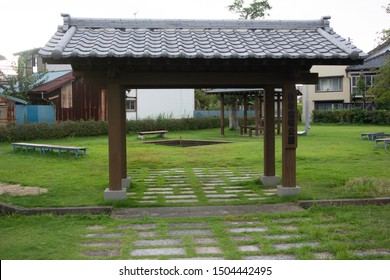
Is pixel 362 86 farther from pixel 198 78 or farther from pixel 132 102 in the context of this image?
pixel 198 78

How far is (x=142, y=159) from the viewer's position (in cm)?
1551

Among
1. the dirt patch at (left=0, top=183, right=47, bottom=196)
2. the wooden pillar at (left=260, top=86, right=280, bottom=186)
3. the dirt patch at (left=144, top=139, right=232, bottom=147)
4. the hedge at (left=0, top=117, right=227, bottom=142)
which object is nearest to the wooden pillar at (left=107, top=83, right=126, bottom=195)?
the dirt patch at (left=0, top=183, right=47, bottom=196)

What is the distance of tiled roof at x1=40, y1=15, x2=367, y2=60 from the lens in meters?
7.38

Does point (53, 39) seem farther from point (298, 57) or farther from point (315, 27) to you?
point (315, 27)

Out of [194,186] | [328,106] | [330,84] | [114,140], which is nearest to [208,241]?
[114,140]

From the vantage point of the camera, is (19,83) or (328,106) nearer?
(19,83)

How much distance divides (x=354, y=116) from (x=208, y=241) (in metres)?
35.4

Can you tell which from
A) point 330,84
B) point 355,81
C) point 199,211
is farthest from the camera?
point 330,84

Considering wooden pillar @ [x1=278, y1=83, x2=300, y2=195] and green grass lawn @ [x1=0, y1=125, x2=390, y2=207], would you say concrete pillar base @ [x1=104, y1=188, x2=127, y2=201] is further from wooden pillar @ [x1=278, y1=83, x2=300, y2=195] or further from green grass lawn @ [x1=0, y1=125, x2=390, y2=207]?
wooden pillar @ [x1=278, y1=83, x2=300, y2=195]

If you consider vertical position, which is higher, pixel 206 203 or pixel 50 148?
pixel 50 148

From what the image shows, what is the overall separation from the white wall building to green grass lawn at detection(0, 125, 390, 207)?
628 inches

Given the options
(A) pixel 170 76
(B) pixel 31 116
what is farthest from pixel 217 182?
(B) pixel 31 116

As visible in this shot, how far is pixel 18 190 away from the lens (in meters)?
9.58

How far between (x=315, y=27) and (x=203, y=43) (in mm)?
2573
